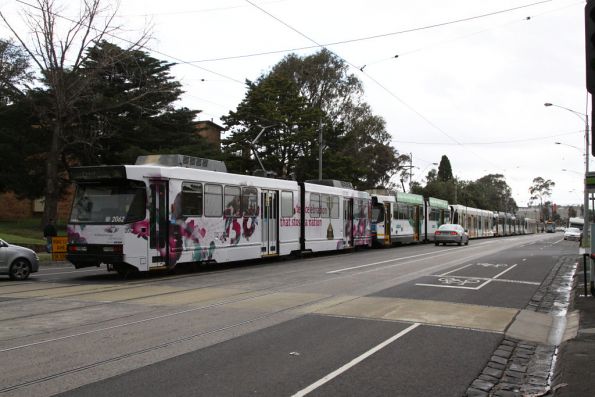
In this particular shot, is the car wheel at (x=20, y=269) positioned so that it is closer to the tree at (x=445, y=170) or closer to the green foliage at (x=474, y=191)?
the green foliage at (x=474, y=191)

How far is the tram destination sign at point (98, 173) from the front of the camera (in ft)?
48.9

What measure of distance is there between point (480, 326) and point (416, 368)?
3.03 meters

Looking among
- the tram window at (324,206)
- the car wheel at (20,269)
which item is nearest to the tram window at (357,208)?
the tram window at (324,206)

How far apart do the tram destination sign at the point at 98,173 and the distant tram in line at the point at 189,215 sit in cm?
3

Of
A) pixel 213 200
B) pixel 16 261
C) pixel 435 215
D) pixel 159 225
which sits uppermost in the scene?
Result: pixel 213 200

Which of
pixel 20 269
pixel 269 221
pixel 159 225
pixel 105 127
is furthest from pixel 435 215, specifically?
pixel 20 269

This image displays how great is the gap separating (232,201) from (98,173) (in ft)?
16.4

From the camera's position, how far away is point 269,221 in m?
21.2

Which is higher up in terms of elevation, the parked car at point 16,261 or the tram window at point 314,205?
the tram window at point 314,205

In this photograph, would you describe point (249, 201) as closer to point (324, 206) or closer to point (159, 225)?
point (159, 225)

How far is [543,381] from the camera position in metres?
6.24

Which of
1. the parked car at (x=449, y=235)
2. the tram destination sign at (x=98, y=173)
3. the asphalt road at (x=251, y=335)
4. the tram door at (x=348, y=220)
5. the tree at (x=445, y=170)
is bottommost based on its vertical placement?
the asphalt road at (x=251, y=335)

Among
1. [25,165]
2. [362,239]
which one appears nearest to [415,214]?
[362,239]

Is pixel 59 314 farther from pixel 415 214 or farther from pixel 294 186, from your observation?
pixel 415 214
